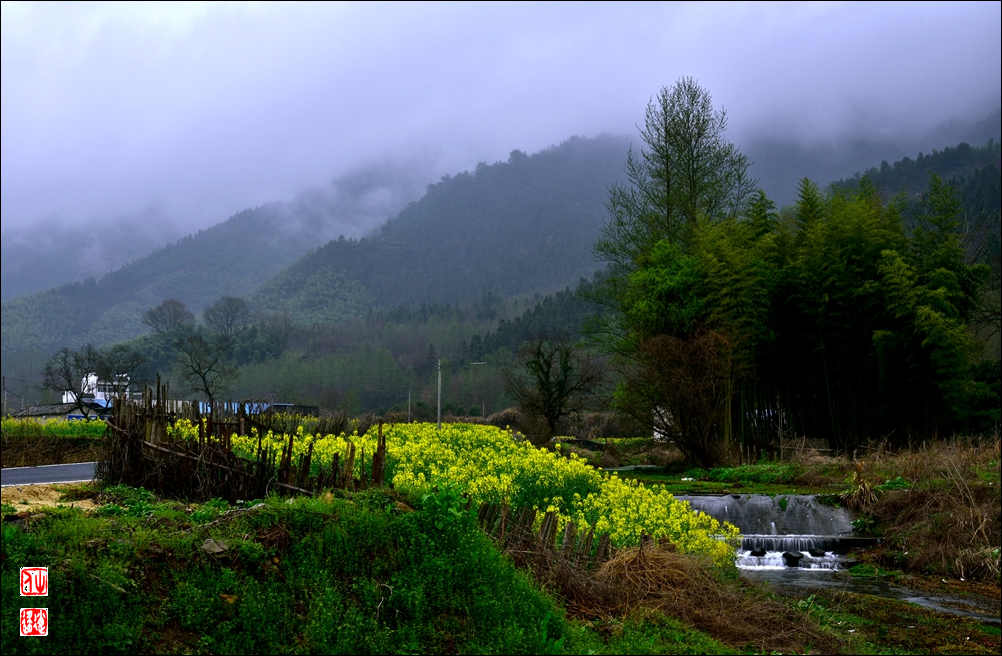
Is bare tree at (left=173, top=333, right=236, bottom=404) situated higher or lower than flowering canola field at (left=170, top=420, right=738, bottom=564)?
higher

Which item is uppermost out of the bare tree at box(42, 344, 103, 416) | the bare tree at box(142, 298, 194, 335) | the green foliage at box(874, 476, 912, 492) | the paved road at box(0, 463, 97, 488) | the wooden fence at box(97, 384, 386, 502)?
the bare tree at box(142, 298, 194, 335)

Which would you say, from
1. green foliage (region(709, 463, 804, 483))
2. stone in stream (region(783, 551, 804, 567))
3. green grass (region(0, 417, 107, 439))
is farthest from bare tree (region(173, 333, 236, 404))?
stone in stream (region(783, 551, 804, 567))

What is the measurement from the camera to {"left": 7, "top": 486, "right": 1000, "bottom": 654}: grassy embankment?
217 inches

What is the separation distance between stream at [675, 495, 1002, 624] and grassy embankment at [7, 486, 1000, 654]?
16.7ft

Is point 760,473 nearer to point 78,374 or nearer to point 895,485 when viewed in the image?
point 895,485

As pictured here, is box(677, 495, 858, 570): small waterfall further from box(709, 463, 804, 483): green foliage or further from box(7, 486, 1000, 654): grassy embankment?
box(7, 486, 1000, 654): grassy embankment

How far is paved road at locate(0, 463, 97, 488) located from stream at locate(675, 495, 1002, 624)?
12806 millimetres

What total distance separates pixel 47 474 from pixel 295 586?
14.7 m

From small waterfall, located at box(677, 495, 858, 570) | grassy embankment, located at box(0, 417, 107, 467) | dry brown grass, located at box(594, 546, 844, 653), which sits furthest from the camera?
grassy embankment, located at box(0, 417, 107, 467)

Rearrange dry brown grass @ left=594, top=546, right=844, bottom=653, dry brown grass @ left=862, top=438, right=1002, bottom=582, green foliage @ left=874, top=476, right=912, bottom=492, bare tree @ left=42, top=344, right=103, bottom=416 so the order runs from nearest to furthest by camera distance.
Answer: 1. dry brown grass @ left=594, top=546, right=844, bottom=653
2. dry brown grass @ left=862, top=438, right=1002, bottom=582
3. green foliage @ left=874, top=476, right=912, bottom=492
4. bare tree @ left=42, top=344, right=103, bottom=416

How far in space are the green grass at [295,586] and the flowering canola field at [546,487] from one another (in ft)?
4.10

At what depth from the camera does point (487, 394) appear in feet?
274

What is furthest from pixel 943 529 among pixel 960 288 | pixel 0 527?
pixel 0 527

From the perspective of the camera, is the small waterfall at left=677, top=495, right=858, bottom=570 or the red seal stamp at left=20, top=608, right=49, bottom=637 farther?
the small waterfall at left=677, top=495, right=858, bottom=570
